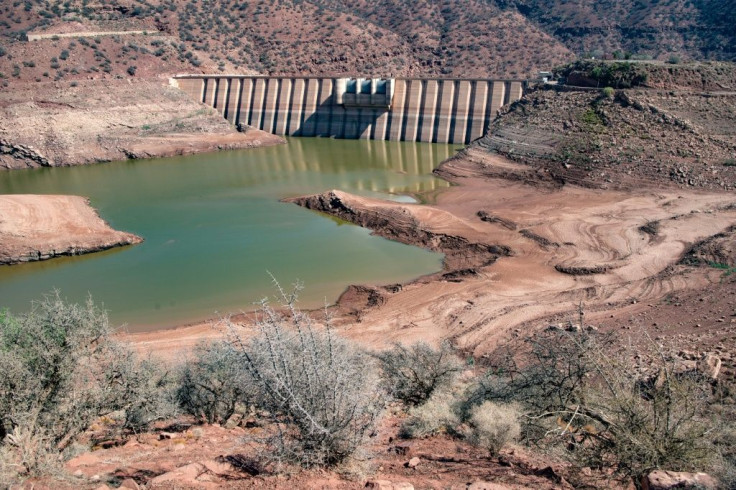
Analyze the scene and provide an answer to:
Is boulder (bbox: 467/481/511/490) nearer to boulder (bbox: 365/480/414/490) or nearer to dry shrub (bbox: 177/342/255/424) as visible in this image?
boulder (bbox: 365/480/414/490)

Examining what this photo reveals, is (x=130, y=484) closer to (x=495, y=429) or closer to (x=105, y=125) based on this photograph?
(x=495, y=429)

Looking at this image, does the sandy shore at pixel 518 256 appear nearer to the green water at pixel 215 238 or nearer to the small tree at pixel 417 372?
the green water at pixel 215 238

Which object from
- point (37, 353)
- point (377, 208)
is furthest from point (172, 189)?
point (37, 353)

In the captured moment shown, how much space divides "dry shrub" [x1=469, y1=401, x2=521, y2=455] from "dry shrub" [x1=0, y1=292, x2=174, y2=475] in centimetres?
571

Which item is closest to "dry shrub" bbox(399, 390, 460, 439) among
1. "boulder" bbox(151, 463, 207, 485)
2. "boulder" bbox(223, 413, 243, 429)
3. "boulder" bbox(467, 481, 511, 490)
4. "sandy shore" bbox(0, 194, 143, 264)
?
"boulder" bbox(467, 481, 511, 490)

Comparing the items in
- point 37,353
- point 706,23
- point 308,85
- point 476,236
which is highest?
point 706,23

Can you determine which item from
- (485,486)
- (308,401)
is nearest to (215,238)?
(308,401)

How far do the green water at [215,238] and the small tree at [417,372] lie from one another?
980cm

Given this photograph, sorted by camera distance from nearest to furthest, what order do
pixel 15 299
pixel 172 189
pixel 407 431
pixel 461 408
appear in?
pixel 407 431, pixel 461 408, pixel 15 299, pixel 172 189

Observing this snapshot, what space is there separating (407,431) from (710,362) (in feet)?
25.6

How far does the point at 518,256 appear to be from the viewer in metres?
27.6

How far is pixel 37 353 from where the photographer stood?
392 inches

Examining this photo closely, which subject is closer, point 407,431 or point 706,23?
point 407,431

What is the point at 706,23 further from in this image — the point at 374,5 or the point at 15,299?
the point at 15,299
